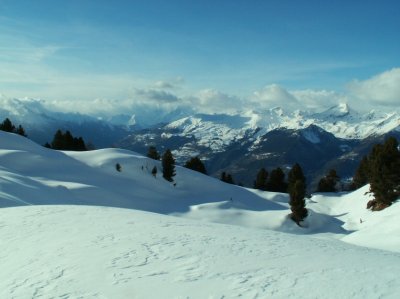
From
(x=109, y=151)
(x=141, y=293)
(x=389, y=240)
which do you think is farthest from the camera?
(x=109, y=151)

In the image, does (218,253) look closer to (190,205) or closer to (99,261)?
(99,261)

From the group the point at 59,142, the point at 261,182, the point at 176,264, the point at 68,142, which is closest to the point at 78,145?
the point at 68,142

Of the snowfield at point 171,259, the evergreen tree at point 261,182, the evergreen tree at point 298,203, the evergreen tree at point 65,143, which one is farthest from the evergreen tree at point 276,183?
the snowfield at point 171,259

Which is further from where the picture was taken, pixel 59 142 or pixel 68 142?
pixel 68 142

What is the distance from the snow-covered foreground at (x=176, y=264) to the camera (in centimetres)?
1093

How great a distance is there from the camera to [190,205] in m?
55.7

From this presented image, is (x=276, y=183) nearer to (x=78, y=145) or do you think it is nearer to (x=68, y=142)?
(x=78, y=145)

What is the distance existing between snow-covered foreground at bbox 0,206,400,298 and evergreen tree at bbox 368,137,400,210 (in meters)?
34.3

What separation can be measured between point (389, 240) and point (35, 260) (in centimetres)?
1930

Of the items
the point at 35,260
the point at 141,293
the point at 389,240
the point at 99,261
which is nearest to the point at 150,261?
the point at 99,261

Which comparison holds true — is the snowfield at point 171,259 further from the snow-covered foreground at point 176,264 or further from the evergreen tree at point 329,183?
the evergreen tree at point 329,183

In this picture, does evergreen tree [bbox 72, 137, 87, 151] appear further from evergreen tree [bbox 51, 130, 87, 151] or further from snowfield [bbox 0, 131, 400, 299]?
snowfield [bbox 0, 131, 400, 299]

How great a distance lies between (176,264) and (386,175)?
4150 centimetres

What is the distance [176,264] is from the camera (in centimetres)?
1310
